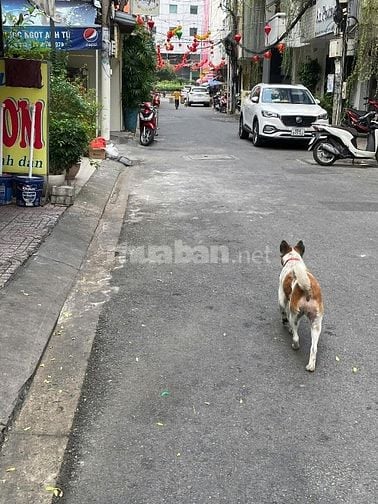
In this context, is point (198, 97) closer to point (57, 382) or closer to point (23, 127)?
point (23, 127)

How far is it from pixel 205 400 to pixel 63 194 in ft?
16.9

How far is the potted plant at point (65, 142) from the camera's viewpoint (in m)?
8.39

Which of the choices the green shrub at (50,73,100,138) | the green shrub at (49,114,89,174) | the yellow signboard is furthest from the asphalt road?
the green shrub at (50,73,100,138)

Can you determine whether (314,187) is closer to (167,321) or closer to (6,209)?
(6,209)

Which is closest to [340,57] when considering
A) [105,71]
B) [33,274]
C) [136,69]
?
[136,69]

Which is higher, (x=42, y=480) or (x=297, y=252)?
(x=297, y=252)

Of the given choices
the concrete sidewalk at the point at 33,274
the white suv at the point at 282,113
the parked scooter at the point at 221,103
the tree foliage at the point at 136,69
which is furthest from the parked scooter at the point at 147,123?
the parked scooter at the point at 221,103

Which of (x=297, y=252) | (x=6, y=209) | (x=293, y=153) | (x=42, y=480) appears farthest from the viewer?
(x=293, y=153)

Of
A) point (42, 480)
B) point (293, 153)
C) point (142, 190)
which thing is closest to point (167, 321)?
point (42, 480)

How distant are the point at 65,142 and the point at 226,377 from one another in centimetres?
540

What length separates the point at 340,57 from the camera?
16875mm

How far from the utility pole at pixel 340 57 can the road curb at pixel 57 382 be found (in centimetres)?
1206

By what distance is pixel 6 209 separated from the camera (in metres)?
7.73

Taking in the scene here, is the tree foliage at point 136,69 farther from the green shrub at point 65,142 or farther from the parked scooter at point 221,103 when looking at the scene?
the parked scooter at point 221,103
